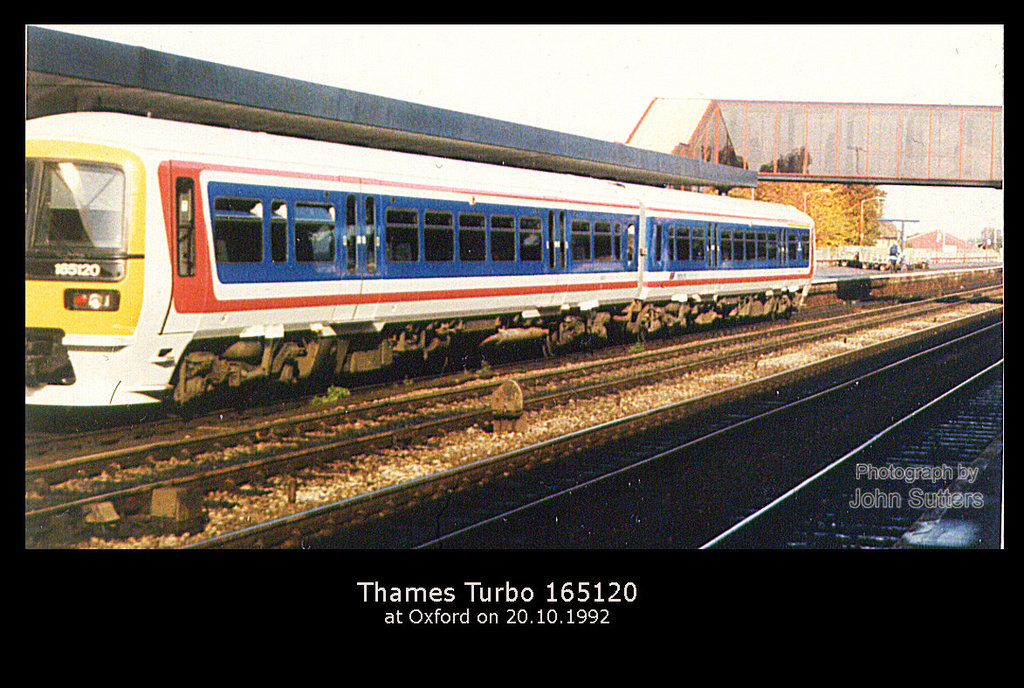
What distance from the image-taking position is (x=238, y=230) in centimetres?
1070

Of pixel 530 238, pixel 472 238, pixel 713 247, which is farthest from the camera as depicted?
pixel 713 247

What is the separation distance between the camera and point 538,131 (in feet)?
61.2

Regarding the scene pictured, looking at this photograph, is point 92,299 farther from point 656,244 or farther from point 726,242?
point 726,242

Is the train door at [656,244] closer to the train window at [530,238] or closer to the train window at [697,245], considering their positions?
the train window at [697,245]

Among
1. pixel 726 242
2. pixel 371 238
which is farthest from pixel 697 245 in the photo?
pixel 371 238

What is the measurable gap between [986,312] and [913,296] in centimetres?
720

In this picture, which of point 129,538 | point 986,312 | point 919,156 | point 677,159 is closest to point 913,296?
point 986,312

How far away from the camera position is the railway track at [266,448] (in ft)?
26.0

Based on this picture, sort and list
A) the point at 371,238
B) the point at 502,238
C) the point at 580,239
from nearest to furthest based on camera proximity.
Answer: the point at 371,238 → the point at 502,238 → the point at 580,239

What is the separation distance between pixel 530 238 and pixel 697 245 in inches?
279

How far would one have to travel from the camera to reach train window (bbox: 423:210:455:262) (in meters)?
13.8

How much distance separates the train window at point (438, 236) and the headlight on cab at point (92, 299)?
510 cm

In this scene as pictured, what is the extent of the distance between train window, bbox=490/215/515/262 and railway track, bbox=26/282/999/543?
1.95 m

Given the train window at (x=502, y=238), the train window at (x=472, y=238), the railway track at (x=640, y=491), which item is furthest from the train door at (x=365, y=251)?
the railway track at (x=640, y=491)
